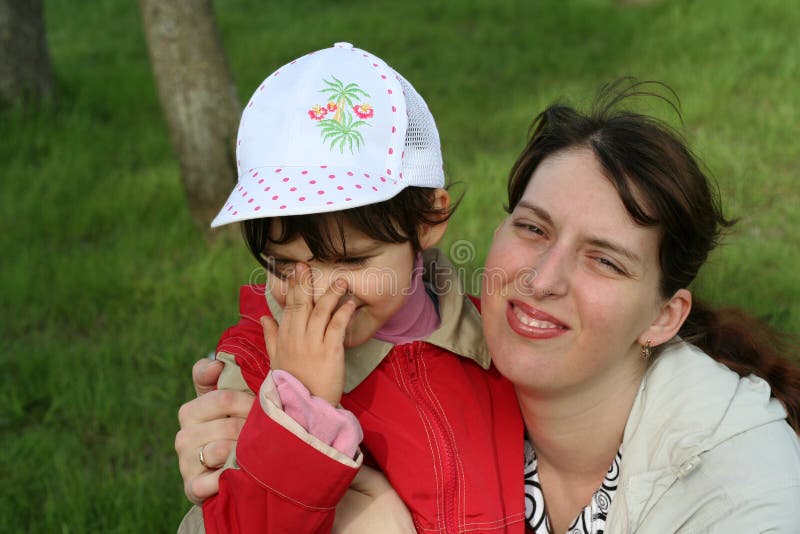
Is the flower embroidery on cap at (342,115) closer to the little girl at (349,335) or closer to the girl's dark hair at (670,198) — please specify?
the little girl at (349,335)

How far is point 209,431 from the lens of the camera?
2205 millimetres

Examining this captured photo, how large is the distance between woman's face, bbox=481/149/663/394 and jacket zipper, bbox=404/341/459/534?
8.5 inches

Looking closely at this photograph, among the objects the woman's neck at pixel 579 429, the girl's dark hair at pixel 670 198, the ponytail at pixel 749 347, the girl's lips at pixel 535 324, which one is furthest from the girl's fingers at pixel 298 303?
the ponytail at pixel 749 347

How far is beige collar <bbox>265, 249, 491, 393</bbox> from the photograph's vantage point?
2283mm

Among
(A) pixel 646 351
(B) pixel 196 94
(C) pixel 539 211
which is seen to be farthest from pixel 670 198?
(B) pixel 196 94

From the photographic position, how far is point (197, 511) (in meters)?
2.26

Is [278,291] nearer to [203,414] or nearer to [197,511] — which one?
[203,414]

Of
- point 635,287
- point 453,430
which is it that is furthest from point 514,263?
point 453,430

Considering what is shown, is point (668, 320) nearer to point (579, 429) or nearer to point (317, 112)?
point (579, 429)

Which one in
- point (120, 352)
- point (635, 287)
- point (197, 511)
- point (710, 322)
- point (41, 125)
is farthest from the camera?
point (41, 125)

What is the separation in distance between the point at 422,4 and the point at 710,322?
7199 mm

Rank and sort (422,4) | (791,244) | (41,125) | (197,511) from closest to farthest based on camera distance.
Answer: (197,511), (791,244), (41,125), (422,4)

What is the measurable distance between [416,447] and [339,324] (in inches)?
15.8

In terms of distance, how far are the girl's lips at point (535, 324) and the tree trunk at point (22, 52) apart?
5.31 metres
